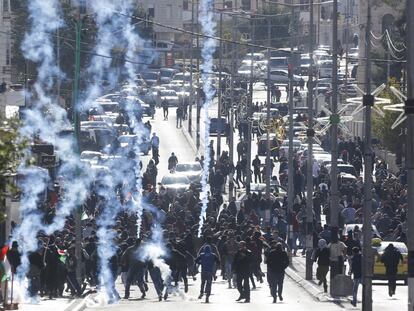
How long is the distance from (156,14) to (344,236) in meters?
96.9

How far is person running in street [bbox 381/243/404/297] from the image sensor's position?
4016 cm

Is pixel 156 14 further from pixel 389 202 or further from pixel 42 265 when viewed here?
pixel 42 265

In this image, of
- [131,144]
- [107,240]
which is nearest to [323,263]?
[107,240]

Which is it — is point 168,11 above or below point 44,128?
above

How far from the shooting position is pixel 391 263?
4028cm

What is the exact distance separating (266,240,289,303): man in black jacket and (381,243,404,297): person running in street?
2.63 m

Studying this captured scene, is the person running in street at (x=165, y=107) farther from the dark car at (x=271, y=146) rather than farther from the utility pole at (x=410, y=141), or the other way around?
the utility pole at (x=410, y=141)

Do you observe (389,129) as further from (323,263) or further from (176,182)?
(323,263)

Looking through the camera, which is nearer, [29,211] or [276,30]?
[29,211]

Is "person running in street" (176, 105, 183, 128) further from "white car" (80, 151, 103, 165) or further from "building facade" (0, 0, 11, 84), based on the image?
"building facade" (0, 0, 11, 84)

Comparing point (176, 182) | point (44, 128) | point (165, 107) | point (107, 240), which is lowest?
point (107, 240)

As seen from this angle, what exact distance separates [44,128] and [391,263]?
26.3m

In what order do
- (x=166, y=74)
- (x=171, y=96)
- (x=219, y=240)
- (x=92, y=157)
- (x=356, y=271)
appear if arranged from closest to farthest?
1. (x=356, y=271)
2. (x=219, y=240)
3. (x=92, y=157)
4. (x=171, y=96)
5. (x=166, y=74)

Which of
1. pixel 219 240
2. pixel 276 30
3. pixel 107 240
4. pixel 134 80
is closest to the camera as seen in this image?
pixel 107 240
